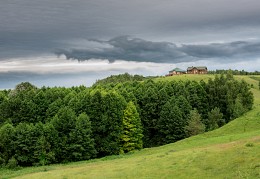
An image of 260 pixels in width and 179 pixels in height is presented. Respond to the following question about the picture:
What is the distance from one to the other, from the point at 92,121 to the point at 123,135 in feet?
27.6

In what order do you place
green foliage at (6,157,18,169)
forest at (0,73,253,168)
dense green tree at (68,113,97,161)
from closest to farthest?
1. green foliage at (6,157,18,169)
2. forest at (0,73,253,168)
3. dense green tree at (68,113,97,161)

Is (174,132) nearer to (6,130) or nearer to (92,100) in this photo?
(92,100)

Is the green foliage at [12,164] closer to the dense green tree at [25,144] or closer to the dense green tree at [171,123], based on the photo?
the dense green tree at [25,144]

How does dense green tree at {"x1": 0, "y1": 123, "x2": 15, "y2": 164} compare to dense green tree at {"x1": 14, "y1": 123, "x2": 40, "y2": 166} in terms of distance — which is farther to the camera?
dense green tree at {"x1": 0, "y1": 123, "x2": 15, "y2": 164}

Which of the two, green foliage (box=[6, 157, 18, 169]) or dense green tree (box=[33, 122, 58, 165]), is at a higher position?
dense green tree (box=[33, 122, 58, 165])

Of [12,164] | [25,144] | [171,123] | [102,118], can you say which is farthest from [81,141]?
[171,123]

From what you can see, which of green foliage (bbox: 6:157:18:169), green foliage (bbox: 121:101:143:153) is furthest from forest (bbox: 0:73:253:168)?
green foliage (bbox: 6:157:18:169)

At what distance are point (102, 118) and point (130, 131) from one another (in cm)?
849

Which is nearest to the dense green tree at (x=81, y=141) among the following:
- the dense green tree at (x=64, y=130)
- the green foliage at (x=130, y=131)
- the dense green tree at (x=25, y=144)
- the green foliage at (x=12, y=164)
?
the dense green tree at (x=64, y=130)

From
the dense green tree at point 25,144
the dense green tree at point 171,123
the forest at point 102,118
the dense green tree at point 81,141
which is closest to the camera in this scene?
the dense green tree at point 25,144

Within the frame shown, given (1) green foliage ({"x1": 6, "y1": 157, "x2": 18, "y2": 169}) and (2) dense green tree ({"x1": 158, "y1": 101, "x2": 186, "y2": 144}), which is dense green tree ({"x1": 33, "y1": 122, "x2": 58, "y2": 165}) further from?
(2) dense green tree ({"x1": 158, "y1": 101, "x2": 186, "y2": 144})

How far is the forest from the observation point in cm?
6900

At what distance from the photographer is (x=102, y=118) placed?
3098 inches

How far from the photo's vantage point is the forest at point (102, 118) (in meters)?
69.0
